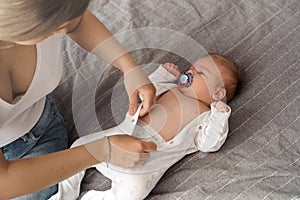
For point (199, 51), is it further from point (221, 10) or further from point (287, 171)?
point (287, 171)

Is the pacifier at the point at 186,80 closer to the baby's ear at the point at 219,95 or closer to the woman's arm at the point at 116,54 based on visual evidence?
the baby's ear at the point at 219,95

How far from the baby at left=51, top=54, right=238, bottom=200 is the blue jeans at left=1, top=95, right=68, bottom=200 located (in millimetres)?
43

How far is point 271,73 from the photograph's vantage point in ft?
3.94

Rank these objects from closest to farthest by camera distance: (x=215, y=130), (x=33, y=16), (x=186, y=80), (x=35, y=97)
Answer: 1. (x=33, y=16)
2. (x=35, y=97)
3. (x=215, y=130)
4. (x=186, y=80)

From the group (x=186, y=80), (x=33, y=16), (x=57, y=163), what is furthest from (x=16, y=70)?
(x=186, y=80)

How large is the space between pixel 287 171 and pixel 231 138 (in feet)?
A: 0.49

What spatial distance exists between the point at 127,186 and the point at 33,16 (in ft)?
1.68

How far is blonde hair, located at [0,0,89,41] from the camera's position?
0.57m

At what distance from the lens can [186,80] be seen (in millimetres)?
1165

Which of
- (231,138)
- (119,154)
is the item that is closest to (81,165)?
(119,154)

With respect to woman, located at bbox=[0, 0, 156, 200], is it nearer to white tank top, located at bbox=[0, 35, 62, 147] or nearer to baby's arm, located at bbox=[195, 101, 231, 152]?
white tank top, located at bbox=[0, 35, 62, 147]

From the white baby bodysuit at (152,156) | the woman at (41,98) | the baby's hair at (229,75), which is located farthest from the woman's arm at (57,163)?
the baby's hair at (229,75)

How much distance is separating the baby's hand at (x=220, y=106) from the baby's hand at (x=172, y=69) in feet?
0.45

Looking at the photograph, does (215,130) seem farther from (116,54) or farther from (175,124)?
(116,54)
